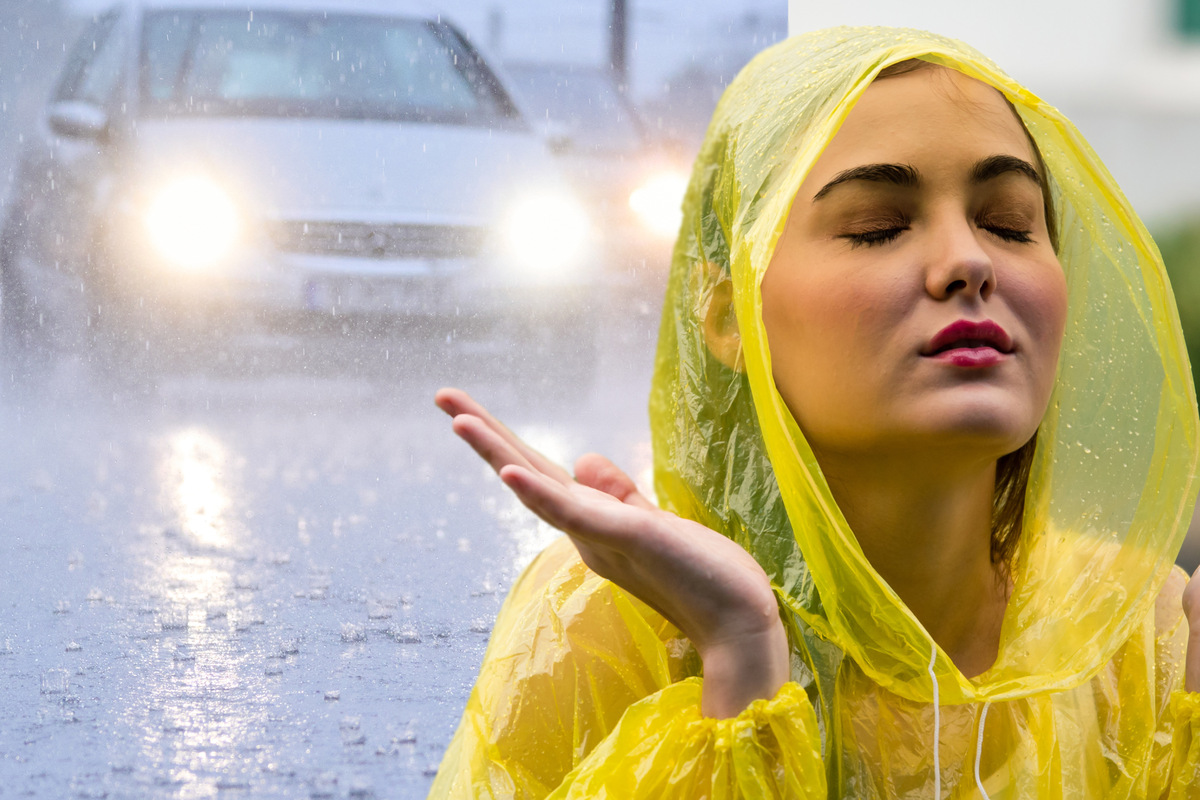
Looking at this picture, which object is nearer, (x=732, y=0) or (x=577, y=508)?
(x=577, y=508)

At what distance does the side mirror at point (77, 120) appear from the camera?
1.44 meters

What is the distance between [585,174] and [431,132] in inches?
9.3

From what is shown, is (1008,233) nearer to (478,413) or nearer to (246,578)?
(478,413)

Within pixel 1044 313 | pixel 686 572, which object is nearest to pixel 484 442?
pixel 686 572

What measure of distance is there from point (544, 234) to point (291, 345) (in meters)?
0.38

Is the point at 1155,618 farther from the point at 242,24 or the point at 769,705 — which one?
the point at 242,24

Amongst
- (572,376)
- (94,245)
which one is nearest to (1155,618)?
(572,376)

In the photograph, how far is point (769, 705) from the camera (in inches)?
27.4

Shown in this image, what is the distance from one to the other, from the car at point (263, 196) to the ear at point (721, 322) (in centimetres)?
66

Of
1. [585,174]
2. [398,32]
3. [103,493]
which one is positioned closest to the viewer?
[103,493]

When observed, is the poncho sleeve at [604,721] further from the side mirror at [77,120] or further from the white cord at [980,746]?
the side mirror at [77,120]

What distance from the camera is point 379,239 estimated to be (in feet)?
4.90

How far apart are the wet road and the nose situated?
0.88 metres

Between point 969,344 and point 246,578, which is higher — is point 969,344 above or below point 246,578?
above
